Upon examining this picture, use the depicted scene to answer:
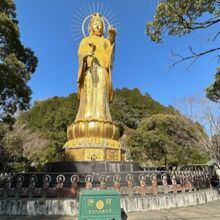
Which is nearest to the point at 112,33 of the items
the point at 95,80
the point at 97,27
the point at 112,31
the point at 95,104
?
the point at 112,31

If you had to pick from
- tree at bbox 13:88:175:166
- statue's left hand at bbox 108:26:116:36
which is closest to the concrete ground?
statue's left hand at bbox 108:26:116:36

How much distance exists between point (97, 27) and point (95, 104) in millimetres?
4602

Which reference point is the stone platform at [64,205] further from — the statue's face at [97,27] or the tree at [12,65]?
the statue's face at [97,27]

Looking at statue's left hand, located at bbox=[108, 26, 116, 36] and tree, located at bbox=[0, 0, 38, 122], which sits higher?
statue's left hand, located at bbox=[108, 26, 116, 36]

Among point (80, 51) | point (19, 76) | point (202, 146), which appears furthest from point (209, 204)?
point (202, 146)

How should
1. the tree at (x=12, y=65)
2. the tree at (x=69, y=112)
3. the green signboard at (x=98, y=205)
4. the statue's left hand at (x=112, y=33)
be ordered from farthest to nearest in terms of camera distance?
the tree at (x=69, y=112), the statue's left hand at (x=112, y=33), the tree at (x=12, y=65), the green signboard at (x=98, y=205)

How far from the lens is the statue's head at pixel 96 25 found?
668 inches

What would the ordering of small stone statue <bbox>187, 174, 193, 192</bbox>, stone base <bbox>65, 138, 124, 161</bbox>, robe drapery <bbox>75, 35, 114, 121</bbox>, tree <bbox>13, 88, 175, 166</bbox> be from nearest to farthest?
small stone statue <bbox>187, 174, 193, 192</bbox> → stone base <bbox>65, 138, 124, 161</bbox> → robe drapery <bbox>75, 35, 114, 121</bbox> → tree <bbox>13, 88, 175, 166</bbox>

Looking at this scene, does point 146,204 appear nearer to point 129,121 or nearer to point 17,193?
point 17,193

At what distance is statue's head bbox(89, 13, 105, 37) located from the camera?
55.7 ft

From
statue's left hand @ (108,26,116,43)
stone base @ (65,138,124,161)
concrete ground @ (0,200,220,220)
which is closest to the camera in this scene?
concrete ground @ (0,200,220,220)

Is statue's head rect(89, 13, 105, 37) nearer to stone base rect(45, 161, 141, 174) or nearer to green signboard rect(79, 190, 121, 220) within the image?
stone base rect(45, 161, 141, 174)

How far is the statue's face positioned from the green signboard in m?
12.6

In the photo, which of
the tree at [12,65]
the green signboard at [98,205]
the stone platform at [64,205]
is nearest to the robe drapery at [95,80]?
the tree at [12,65]
